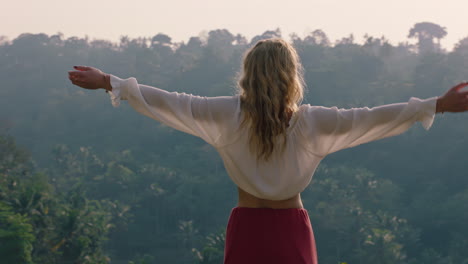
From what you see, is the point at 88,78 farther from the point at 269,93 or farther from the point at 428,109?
the point at 428,109

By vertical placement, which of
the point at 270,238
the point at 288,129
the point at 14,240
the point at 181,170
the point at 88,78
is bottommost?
the point at 181,170

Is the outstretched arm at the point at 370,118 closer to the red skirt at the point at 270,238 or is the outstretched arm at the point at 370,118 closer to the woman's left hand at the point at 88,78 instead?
the red skirt at the point at 270,238

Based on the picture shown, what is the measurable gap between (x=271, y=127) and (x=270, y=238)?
238 millimetres

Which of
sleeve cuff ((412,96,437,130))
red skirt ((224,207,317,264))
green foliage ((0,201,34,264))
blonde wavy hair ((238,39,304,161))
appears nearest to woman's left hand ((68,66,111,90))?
blonde wavy hair ((238,39,304,161))

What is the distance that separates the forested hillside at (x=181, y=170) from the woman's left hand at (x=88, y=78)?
70.6 feet

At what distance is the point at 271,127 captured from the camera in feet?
4.62

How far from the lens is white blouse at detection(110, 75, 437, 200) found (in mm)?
1426

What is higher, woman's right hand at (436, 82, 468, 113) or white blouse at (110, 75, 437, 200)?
woman's right hand at (436, 82, 468, 113)

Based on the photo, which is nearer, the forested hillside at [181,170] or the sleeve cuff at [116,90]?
the sleeve cuff at [116,90]

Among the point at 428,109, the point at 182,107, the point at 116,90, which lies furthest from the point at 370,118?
the point at 116,90

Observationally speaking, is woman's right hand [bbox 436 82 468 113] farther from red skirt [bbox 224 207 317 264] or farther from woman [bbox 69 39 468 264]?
red skirt [bbox 224 207 317 264]

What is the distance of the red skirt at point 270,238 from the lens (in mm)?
1401

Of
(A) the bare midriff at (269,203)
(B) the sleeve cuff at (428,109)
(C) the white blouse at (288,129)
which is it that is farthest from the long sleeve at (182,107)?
(B) the sleeve cuff at (428,109)

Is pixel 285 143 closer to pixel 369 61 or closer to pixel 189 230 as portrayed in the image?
pixel 189 230
